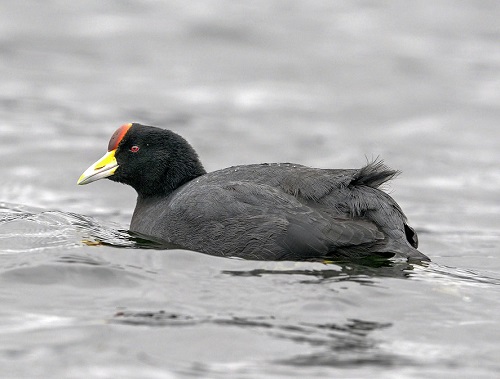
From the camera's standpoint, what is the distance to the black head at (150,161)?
9.84m

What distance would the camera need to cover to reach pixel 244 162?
14547mm

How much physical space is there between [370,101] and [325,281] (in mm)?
9375

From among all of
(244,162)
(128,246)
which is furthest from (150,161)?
(244,162)

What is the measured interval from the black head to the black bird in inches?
12.2

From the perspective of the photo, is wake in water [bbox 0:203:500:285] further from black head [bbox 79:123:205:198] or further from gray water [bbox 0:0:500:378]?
black head [bbox 79:123:205:198]

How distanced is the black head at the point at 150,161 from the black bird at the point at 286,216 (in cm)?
31

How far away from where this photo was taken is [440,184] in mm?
14109

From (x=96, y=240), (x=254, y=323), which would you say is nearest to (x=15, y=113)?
(x=96, y=240)

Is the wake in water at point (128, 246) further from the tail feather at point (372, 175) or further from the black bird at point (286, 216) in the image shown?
the tail feather at point (372, 175)

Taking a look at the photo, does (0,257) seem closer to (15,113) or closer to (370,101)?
(15,113)

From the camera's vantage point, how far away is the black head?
32.3 feet

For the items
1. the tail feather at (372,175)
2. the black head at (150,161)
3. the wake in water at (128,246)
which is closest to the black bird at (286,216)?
the tail feather at (372,175)

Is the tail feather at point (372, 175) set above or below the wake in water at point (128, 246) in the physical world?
above

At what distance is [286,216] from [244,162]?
19.8 feet
